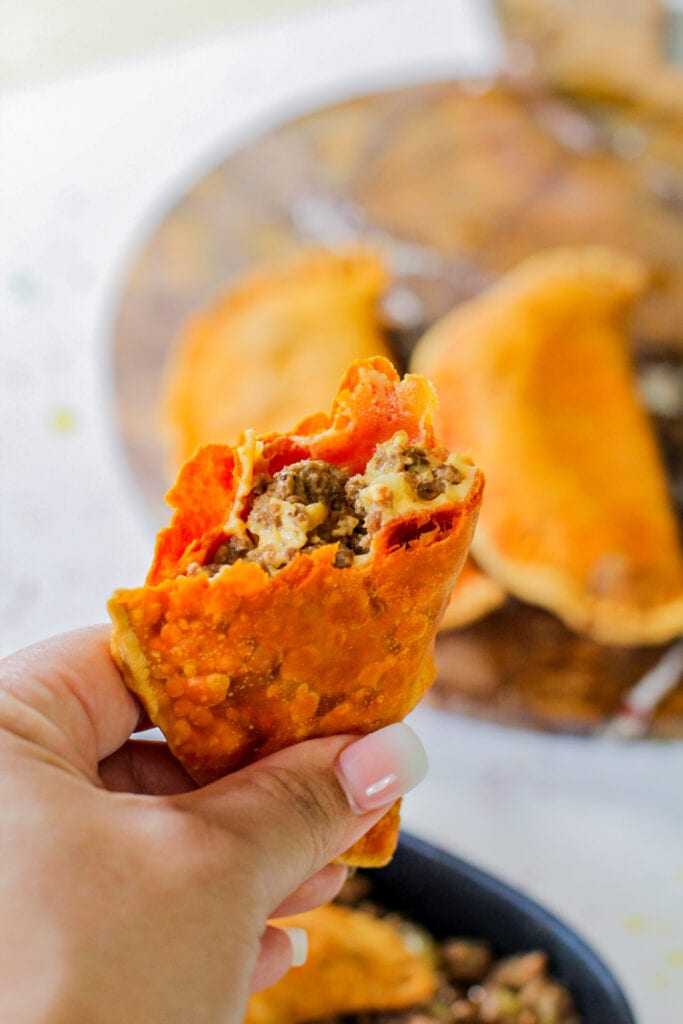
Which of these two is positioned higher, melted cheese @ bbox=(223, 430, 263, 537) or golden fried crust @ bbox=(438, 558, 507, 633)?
melted cheese @ bbox=(223, 430, 263, 537)

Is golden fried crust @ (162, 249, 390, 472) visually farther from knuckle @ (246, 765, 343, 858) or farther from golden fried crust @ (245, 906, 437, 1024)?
knuckle @ (246, 765, 343, 858)

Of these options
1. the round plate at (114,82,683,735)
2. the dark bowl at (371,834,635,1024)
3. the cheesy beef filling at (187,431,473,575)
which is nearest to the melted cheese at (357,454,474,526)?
the cheesy beef filling at (187,431,473,575)

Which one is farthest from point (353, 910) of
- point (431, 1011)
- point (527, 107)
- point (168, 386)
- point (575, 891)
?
point (527, 107)

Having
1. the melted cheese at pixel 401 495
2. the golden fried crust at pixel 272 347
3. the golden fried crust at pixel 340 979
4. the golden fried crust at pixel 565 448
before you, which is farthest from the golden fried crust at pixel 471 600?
the melted cheese at pixel 401 495

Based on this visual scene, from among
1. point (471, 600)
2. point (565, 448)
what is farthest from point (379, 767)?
point (565, 448)

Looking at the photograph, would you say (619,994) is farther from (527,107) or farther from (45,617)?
(527,107)
